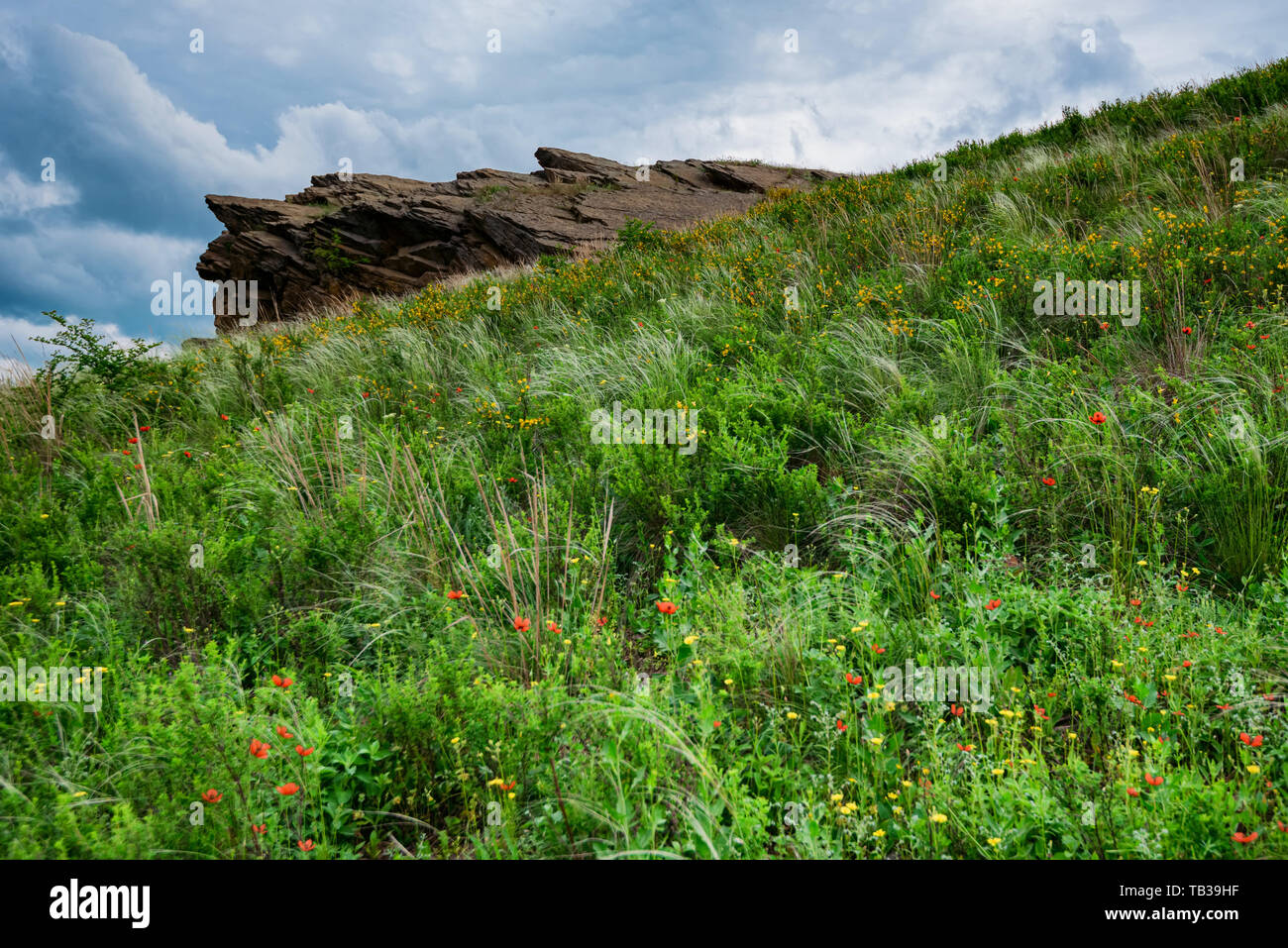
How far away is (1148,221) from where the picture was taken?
605 centimetres

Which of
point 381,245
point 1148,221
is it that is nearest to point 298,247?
point 381,245

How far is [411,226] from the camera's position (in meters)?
21.5

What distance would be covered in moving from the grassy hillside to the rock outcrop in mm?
14012

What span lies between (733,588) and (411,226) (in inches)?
875

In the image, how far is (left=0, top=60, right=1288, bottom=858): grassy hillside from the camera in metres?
1.88

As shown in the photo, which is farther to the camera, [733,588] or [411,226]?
[411,226]

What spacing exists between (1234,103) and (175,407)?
14.9 meters

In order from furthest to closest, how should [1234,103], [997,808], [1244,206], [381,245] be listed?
[381,245] < [1234,103] < [1244,206] < [997,808]

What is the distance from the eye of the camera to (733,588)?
281 centimetres

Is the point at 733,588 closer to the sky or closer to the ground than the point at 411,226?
closer to the ground

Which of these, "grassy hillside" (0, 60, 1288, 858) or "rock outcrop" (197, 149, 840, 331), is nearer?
"grassy hillside" (0, 60, 1288, 858)

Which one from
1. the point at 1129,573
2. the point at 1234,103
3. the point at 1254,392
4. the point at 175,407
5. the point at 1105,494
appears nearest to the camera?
the point at 1129,573

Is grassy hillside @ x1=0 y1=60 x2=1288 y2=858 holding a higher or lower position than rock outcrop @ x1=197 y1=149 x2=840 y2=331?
lower

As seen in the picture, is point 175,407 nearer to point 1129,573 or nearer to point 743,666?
point 743,666
